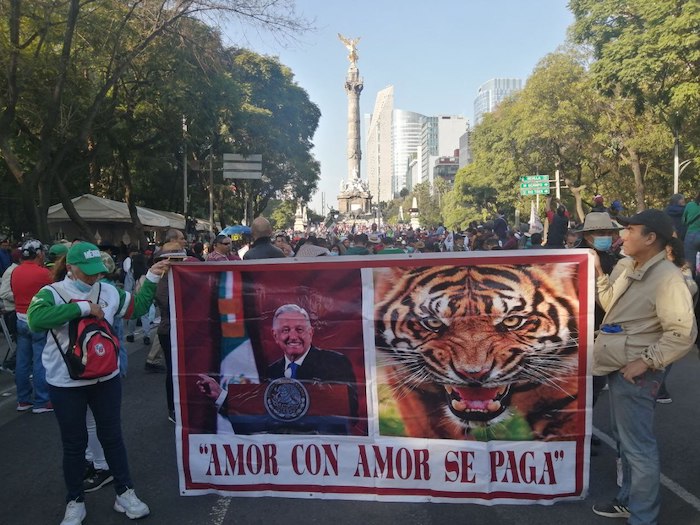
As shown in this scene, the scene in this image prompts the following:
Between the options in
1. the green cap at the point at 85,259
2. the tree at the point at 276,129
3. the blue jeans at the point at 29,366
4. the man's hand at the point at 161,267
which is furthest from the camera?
the tree at the point at 276,129

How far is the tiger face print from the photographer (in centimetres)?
394

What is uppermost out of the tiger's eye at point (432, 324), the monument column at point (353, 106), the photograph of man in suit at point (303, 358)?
the monument column at point (353, 106)

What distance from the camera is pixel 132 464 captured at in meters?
5.08

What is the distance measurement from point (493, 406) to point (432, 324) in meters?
0.63

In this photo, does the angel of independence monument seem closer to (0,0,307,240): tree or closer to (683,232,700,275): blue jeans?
(0,0,307,240): tree

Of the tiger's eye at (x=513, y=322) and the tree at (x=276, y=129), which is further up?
the tree at (x=276, y=129)

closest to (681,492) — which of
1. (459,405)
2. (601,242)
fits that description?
(459,405)

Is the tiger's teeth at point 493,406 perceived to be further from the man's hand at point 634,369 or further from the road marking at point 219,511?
the road marking at point 219,511

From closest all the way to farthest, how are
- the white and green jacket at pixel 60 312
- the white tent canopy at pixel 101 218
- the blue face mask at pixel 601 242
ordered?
1. the white and green jacket at pixel 60 312
2. the blue face mask at pixel 601 242
3. the white tent canopy at pixel 101 218

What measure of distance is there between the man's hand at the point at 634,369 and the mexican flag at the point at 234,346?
88.3 inches

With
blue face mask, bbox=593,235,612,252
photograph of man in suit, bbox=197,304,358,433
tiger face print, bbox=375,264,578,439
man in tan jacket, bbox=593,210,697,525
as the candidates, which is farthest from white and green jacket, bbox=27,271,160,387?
blue face mask, bbox=593,235,612,252

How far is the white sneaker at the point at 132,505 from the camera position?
4.00 m

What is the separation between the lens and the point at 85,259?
12.6ft

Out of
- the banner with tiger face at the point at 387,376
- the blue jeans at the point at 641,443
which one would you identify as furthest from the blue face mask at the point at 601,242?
the blue jeans at the point at 641,443
